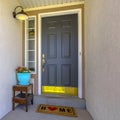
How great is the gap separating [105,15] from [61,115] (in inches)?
75.7

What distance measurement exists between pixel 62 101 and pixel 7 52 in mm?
1585

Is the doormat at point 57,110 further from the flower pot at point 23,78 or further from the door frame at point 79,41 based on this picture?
the flower pot at point 23,78

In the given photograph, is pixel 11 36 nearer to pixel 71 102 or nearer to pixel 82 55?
pixel 82 55

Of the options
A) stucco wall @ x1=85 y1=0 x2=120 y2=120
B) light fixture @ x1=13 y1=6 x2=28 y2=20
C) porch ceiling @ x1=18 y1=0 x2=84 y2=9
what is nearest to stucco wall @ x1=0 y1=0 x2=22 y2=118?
light fixture @ x1=13 y1=6 x2=28 y2=20

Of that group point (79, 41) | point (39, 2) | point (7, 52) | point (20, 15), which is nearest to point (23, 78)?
point (7, 52)

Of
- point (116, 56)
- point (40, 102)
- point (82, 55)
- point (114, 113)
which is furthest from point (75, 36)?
point (114, 113)

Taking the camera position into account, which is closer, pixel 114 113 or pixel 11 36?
pixel 114 113

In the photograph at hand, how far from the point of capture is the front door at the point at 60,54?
10.7 ft

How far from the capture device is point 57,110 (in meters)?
2.74

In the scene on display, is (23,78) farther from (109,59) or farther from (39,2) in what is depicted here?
(109,59)

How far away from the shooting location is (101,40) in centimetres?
184

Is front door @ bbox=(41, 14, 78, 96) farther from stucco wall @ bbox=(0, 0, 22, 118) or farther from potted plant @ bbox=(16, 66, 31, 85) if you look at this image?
stucco wall @ bbox=(0, 0, 22, 118)

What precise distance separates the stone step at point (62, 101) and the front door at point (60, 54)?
30 cm

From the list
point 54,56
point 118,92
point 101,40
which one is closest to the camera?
point 118,92
